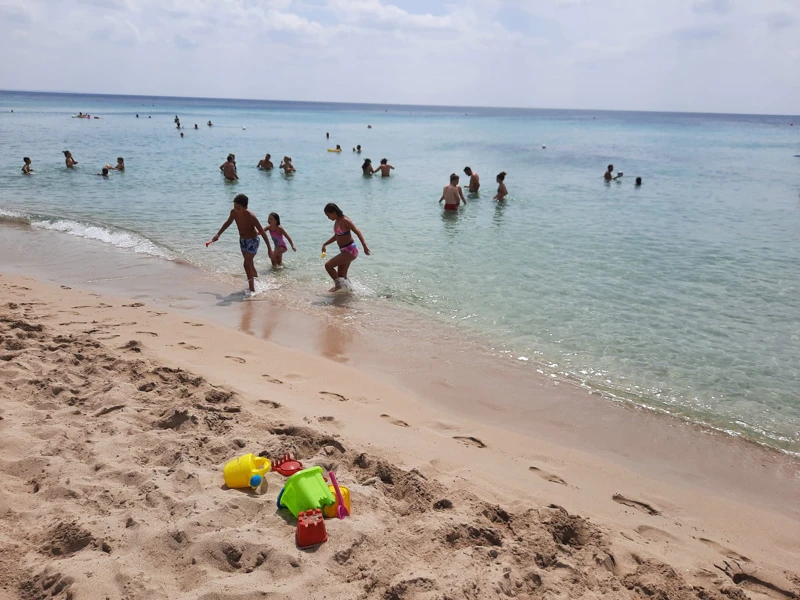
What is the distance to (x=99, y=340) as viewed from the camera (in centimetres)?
645

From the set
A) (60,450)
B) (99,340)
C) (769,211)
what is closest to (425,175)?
(769,211)

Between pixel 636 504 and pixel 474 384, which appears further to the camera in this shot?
pixel 474 384

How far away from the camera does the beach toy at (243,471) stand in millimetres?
3914

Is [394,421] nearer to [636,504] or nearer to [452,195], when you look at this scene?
[636,504]

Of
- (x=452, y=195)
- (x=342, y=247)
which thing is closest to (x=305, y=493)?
(x=342, y=247)

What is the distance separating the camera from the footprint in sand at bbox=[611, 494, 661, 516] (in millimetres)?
4398

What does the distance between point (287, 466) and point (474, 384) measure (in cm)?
301

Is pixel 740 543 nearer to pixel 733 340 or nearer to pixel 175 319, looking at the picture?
pixel 733 340

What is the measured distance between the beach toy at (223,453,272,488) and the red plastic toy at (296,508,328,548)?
644mm

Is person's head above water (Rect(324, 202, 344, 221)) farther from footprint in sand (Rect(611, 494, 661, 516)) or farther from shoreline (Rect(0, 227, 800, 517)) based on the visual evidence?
footprint in sand (Rect(611, 494, 661, 516))

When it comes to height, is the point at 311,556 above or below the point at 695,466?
above

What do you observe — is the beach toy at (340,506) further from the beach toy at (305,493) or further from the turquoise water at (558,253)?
→ the turquoise water at (558,253)

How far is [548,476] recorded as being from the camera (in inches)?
186

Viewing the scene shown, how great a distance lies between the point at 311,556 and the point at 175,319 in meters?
5.52
